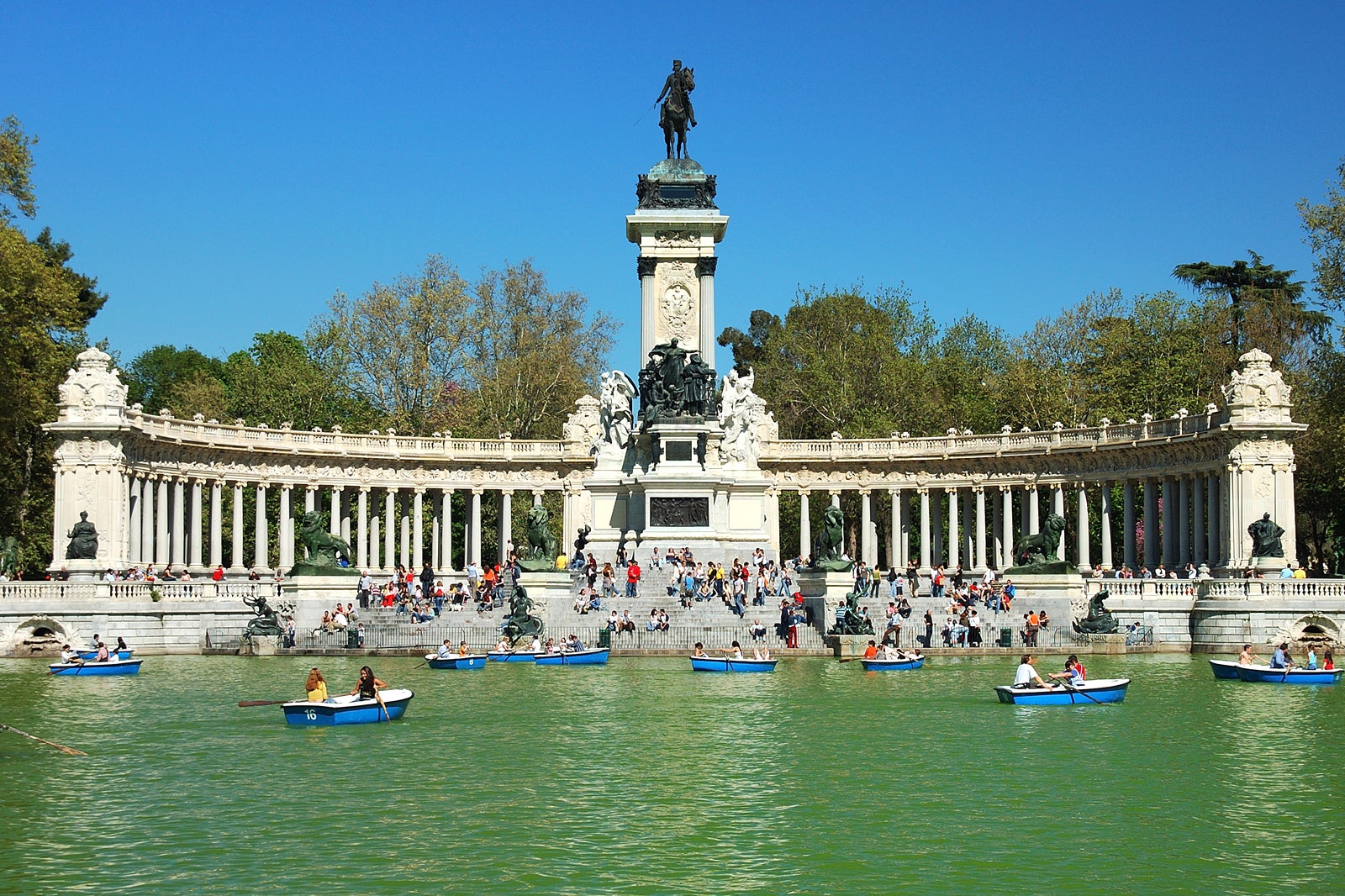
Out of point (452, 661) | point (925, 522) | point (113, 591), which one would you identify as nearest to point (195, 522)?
point (113, 591)

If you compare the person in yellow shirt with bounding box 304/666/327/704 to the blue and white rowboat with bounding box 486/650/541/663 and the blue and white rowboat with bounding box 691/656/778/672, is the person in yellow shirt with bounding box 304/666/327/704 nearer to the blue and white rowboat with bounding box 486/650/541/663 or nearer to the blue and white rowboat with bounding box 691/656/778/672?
the blue and white rowboat with bounding box 691/656/778/672

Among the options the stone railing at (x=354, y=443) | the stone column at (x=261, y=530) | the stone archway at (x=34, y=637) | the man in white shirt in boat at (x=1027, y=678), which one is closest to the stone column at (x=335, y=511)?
the stone railing at (x=354, y=443)

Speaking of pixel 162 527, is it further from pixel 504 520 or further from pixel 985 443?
pixel 985 443

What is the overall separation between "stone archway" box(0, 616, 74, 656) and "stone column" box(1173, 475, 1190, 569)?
137ft

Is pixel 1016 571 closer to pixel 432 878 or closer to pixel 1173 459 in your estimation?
pixel 1173 459

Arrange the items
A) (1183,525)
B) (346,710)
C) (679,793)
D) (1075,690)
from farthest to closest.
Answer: (1183,525) < (1075,690) < (346,710) < (679,793)

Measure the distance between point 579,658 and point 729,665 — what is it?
191 inches

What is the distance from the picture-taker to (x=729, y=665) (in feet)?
136

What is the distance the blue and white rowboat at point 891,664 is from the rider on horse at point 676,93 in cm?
3289

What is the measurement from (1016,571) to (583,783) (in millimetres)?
29956

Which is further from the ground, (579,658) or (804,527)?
(804,527)

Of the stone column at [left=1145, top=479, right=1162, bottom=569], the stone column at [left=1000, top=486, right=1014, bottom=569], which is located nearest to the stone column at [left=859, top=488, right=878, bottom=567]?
the stone column at [left=1000, top=486, right=1014, bottom=569]

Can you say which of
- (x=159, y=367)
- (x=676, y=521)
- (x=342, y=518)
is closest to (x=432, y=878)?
(x=676, y=521)

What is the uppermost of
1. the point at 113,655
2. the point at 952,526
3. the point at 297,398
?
the point at 297,398
